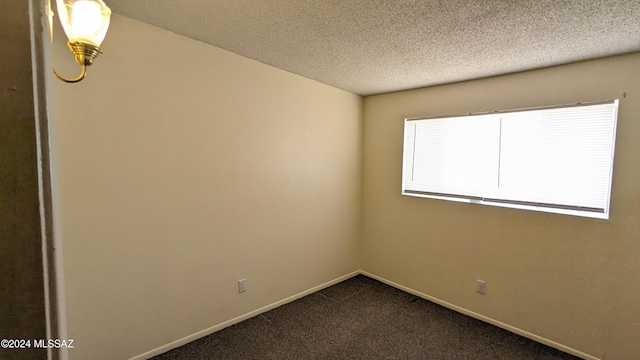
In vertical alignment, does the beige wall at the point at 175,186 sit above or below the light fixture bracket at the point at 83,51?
below

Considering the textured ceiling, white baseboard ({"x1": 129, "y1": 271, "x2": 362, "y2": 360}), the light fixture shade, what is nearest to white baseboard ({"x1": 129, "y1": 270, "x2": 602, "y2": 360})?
white baseboard ({"x1": 129, "y1": 271, "x2": 362, "y2": 360})

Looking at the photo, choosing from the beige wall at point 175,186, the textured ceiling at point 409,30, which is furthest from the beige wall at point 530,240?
the beige wall at point 175,186

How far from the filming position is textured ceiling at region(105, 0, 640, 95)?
154 centimetres

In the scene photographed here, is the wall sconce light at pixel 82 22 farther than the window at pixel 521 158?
No

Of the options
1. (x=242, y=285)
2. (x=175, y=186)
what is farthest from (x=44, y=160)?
(x=242, y=285)

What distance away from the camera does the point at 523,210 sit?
2.44m

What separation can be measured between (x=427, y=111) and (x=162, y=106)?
2603mm

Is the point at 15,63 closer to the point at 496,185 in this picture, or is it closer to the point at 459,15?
the point at 459,15

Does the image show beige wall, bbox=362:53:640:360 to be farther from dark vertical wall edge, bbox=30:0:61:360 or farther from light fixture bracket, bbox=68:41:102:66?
dark vertical wall edge, bbox=30:0:61:360

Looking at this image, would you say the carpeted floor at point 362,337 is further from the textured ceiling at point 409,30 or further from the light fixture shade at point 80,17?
the textured ceiling at point 409,30

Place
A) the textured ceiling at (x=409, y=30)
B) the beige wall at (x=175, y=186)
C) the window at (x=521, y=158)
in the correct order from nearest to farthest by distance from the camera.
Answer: the textured ceiling at (x=409, y=30) → the beige wall at (x=175, y=186) → the window at (x=521, y=158)

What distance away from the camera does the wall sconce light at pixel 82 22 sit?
1129mm

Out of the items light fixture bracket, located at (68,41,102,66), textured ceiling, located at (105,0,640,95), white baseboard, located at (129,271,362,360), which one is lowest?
white baseboard, located at (129,271,362,360)

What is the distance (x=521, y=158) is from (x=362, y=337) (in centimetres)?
214
